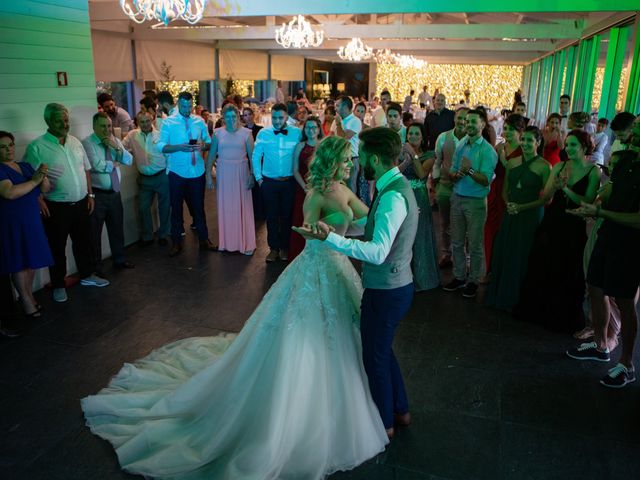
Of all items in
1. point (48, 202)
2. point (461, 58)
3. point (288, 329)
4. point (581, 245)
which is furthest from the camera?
point (461, 58)

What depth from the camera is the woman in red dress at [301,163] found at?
5.04 m

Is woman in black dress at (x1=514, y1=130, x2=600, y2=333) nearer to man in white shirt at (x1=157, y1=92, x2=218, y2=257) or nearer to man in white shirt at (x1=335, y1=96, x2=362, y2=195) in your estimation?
man in white shirt at (x1=335, y1=96, x2=362, y2=195)

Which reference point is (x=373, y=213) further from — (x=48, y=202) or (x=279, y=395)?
(x=48, y=202)

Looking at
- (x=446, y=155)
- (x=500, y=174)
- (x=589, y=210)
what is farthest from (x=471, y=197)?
(x=589, y=210)

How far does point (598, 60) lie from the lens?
1059 centimetres

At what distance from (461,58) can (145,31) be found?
1655 cm

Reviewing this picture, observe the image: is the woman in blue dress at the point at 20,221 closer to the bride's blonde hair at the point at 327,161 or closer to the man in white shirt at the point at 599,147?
the bride's blonde hair at the point at 327,161

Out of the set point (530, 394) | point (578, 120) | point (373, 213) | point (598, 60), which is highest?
point (598, 60)

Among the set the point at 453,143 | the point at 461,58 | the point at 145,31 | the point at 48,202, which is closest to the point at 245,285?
the point at 48,202

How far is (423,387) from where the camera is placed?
320cm

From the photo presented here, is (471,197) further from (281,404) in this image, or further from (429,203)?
(281,404)

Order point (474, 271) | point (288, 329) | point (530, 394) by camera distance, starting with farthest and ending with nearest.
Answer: point (474, 271) → point (530, 394) → point (288, 329)

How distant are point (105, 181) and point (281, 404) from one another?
330cm

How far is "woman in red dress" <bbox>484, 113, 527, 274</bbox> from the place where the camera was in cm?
439
